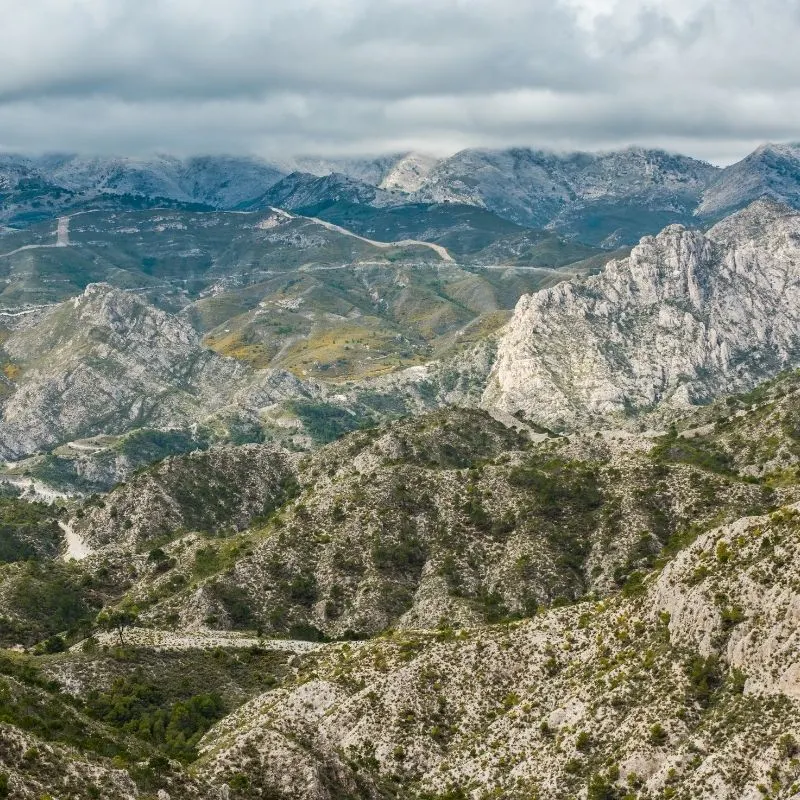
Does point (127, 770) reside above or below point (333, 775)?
above

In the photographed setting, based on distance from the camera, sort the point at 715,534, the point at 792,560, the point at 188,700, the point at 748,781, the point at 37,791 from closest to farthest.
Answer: the point at 37,791
the point at 748,781
the point at 792,560
the point at 715,534
the point at 188,700

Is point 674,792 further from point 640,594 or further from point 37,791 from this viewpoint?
point 37,791

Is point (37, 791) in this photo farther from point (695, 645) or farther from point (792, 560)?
point (792, 560)

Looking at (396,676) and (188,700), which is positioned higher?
(396,676)

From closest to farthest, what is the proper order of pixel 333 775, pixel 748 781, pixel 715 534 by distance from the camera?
pixel 748 781, pixel 333 775, pixel 715 534

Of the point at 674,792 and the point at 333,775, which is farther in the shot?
the point at 333,775

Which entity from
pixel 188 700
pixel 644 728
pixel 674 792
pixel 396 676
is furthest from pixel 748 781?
pixel 188 700

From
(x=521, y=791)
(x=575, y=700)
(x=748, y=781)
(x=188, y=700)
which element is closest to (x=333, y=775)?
(x=521, y=791)

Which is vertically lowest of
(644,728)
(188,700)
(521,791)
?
(188,700)

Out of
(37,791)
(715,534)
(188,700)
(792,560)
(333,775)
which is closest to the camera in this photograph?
(37,791)
